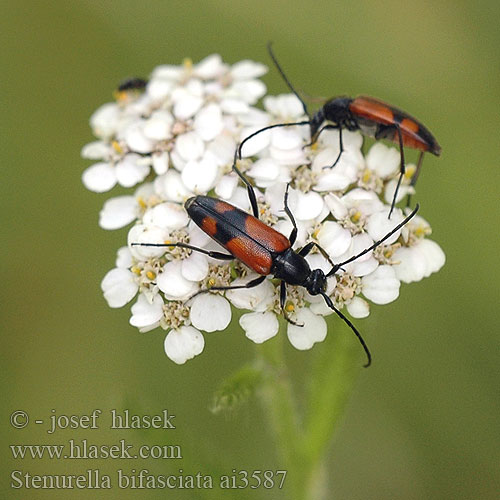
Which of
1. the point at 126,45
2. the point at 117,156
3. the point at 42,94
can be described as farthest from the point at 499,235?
the point at 42,94

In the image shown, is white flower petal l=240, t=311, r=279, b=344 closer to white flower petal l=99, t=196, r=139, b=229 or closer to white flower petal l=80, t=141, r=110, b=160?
white flower petal l=99, t=196, r=139, b=229

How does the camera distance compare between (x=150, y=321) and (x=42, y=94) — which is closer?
(x=150, y=321)

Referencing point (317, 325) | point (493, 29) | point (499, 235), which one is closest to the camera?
point (317, 325)

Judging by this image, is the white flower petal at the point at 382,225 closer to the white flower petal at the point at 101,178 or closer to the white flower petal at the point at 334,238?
the white flower petal at the point at 334,238

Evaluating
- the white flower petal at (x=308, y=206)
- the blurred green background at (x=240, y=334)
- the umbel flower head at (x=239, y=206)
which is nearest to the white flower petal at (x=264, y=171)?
the umbel flower head at (x=239, y=206)

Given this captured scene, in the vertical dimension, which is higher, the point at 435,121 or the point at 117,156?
the point at 435,121

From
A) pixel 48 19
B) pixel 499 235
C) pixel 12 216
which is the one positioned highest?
pixel 48 19

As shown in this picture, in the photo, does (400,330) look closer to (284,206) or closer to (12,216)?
(284,206)
